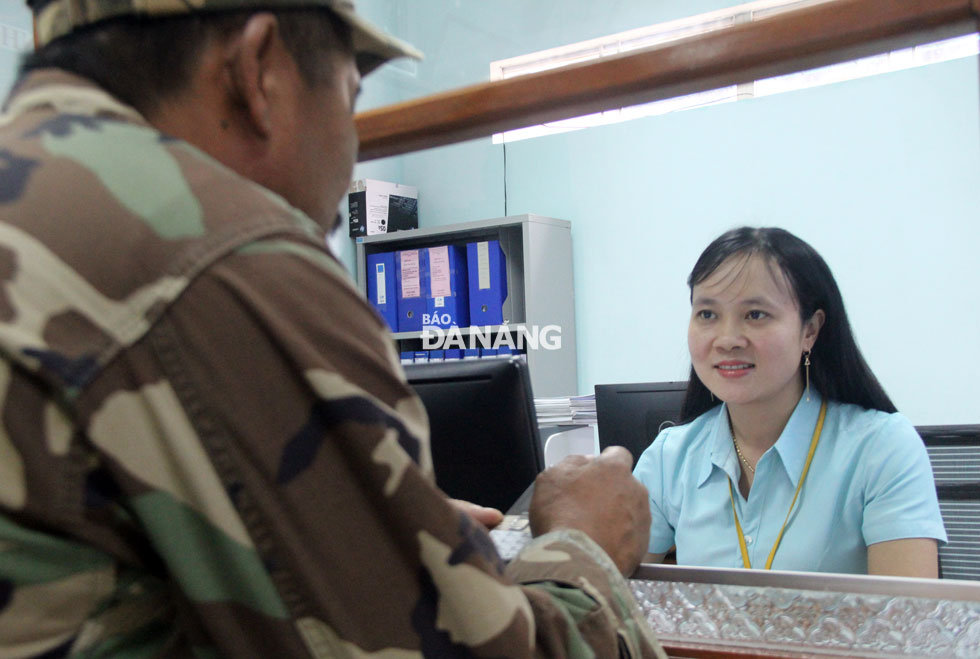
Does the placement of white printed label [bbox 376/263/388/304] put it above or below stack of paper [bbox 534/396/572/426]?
above

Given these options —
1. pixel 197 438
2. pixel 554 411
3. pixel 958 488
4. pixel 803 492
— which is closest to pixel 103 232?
pixel 197 438

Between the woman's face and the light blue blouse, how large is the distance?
71mm

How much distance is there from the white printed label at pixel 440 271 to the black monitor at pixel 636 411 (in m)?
1.87

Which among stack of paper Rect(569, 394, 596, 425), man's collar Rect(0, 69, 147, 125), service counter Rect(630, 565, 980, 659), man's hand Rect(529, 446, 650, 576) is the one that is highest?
man's collar Rect(0, 69, 147, 125)

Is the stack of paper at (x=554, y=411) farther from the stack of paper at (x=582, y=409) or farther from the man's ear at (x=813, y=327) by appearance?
the man's ear at (x=813, y=327)

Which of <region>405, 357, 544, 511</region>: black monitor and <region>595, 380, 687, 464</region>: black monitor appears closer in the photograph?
<region>405, 357, 544, 511</region>: black monitor

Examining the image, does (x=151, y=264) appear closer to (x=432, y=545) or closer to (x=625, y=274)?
(x=432, y=545)

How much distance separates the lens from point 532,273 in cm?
343

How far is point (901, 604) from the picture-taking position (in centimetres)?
58

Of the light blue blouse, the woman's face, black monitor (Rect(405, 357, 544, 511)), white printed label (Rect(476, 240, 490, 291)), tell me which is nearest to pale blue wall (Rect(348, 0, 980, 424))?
white printed label (Rect(476, 240, 490, 291))

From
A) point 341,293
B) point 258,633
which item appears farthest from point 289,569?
point 341,293

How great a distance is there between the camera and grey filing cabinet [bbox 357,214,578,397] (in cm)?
343

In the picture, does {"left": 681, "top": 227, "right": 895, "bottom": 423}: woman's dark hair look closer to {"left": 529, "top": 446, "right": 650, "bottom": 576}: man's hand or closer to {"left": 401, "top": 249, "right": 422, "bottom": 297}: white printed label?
{"left": 529, "top": 446, "right": 650, "bottom": 576}: man's hand

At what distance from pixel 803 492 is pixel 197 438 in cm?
116
